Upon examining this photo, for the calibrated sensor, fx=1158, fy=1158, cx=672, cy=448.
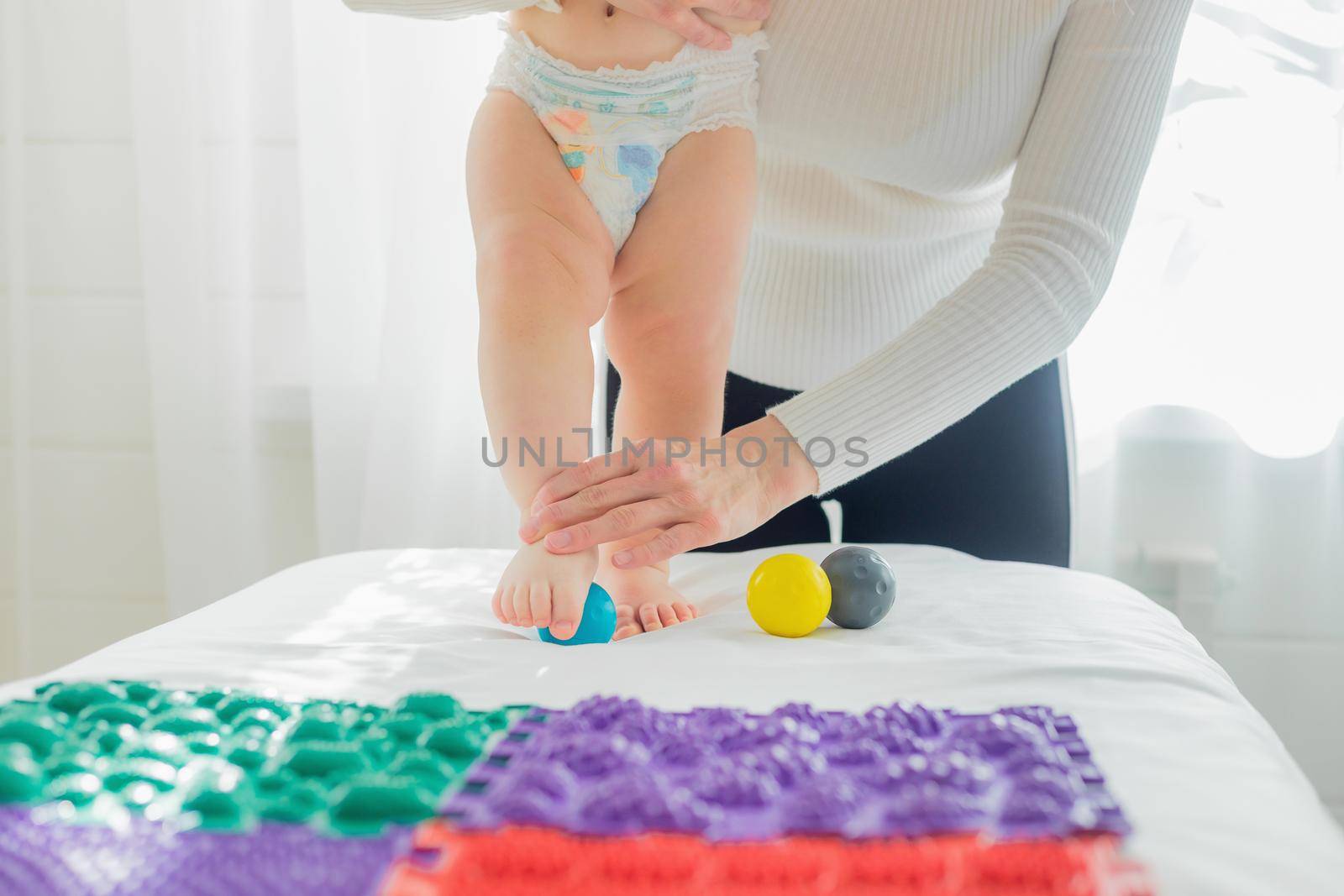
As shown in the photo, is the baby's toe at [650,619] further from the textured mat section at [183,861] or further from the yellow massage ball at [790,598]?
the textured mat section at [183,861]

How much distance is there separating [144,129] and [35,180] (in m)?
0.28

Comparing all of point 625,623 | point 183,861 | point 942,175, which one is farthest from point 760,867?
point 942,175

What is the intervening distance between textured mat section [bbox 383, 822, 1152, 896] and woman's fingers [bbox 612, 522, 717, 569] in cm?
40

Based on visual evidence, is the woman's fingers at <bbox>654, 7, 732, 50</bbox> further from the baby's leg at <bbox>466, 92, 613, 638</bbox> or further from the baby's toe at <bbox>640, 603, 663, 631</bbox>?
the baby's toe at <bbox>640, 603, 663, 631</bbox>

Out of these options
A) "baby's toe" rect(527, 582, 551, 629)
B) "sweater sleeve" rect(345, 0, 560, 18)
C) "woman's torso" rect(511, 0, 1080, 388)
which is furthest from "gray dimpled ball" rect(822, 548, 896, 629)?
"sweater sleeve" rect(345, 0, 560, 18)

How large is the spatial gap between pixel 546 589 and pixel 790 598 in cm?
20

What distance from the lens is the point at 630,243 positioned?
3.70 feet

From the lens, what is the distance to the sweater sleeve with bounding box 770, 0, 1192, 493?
1.00 metres

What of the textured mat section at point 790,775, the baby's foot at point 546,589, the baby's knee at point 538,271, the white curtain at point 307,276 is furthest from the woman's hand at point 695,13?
the white curtain at point 307,276

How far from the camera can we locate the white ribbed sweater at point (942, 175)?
3.32ft

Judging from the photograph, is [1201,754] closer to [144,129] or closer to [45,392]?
[144,129]

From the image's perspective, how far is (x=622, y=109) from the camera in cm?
112

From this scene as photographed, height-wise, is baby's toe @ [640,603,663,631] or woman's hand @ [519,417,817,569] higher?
woman's hand @ [519,417,817,569]

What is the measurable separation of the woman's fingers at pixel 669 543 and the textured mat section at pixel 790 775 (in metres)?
0.22
